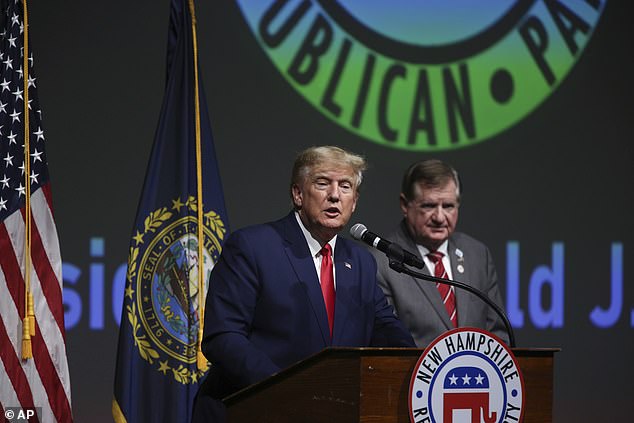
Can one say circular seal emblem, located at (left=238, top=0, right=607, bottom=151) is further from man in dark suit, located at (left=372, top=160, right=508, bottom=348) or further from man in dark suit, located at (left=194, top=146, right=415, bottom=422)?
man in dark suit, located at (left=194, top=146, right=415, bottom=422)

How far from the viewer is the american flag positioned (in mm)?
3764

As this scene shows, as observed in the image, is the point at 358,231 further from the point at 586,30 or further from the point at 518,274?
the point at 586,30

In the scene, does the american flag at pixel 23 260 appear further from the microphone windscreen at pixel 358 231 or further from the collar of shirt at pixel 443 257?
the microphone windscreen at pixel 358 231

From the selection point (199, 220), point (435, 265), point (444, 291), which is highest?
point (199, 220)

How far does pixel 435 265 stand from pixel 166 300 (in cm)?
118

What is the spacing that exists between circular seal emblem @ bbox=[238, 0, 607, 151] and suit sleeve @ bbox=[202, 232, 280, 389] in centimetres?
202

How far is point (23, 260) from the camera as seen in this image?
150 inches

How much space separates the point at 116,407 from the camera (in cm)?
395

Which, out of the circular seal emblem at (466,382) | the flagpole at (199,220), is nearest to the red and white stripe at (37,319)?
the flagpole at (199,220)

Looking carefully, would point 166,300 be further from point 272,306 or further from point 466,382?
point 466,382

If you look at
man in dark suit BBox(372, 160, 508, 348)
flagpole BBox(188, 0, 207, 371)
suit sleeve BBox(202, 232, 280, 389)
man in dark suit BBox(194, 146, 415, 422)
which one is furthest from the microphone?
flagpole BBox(188, 0, 207, 371)

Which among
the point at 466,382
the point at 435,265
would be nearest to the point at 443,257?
the point at 435,265

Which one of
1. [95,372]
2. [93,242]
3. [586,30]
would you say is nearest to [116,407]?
[95,372]

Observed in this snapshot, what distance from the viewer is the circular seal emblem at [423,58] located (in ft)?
15.6
